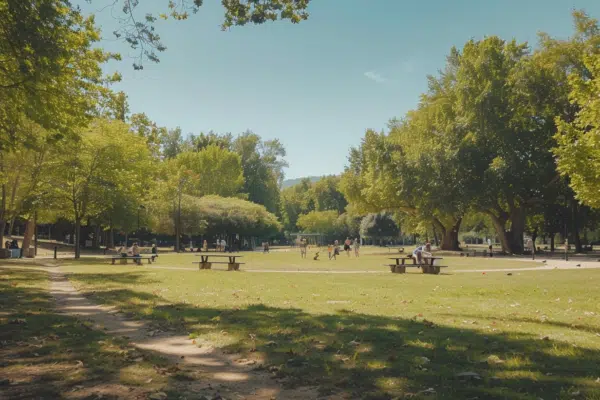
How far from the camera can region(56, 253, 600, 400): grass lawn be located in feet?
17.0

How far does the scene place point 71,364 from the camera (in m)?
6.16

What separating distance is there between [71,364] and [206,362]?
65.6 inches

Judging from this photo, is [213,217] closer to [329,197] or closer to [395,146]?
[395,146]

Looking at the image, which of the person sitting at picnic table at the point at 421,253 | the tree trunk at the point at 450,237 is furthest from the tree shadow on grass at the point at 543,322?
the tree trunk at the point at 450,237

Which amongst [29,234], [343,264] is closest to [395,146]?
[343,264]

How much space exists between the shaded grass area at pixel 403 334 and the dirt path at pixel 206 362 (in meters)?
→ 0.25

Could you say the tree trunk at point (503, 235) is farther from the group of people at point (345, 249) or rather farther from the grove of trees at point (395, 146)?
the group of people at point (345, 249)

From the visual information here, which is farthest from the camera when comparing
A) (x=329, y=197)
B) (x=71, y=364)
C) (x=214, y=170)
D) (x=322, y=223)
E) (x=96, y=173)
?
(x=329, y=197)

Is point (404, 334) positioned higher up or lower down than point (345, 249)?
lower down

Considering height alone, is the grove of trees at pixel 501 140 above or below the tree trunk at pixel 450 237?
above

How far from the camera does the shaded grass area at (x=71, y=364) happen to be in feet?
16.9

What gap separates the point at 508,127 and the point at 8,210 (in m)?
41.0

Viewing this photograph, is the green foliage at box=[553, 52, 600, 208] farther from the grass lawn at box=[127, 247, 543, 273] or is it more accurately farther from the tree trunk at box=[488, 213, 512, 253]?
the tree trunk at box=[488, 213, 512, 253]

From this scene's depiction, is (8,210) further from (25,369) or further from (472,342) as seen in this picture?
(472,342)
